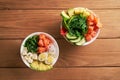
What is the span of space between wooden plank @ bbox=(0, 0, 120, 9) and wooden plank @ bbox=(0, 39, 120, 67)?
0.14 metres

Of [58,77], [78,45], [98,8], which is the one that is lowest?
[58,77]

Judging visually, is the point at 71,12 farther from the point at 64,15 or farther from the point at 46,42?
the point at 46,42

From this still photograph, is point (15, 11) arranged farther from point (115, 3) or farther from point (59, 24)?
point (115, 3)

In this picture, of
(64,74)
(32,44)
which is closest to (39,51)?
(32,44)

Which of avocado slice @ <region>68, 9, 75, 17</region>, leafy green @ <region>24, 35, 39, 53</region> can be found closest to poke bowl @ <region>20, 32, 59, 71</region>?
leafy green @ <region>24, 35, 39, 53</region>

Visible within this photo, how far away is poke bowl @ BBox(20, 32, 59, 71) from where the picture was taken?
3.15ft

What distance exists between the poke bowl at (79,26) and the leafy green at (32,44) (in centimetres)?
10

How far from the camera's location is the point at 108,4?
1.05 meters

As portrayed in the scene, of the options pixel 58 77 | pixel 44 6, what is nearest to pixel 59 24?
pixel 44 6

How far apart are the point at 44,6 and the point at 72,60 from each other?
24 cm

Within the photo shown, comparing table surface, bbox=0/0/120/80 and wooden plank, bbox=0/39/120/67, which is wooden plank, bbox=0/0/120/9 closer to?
table surface, bbox=0/0/120/80

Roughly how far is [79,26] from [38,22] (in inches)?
6.7

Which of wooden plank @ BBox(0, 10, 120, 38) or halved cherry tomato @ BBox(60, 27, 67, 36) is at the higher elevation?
wooden plank @ BBox(0, 10, 120, 38)

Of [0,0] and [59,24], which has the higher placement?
[0,0]
